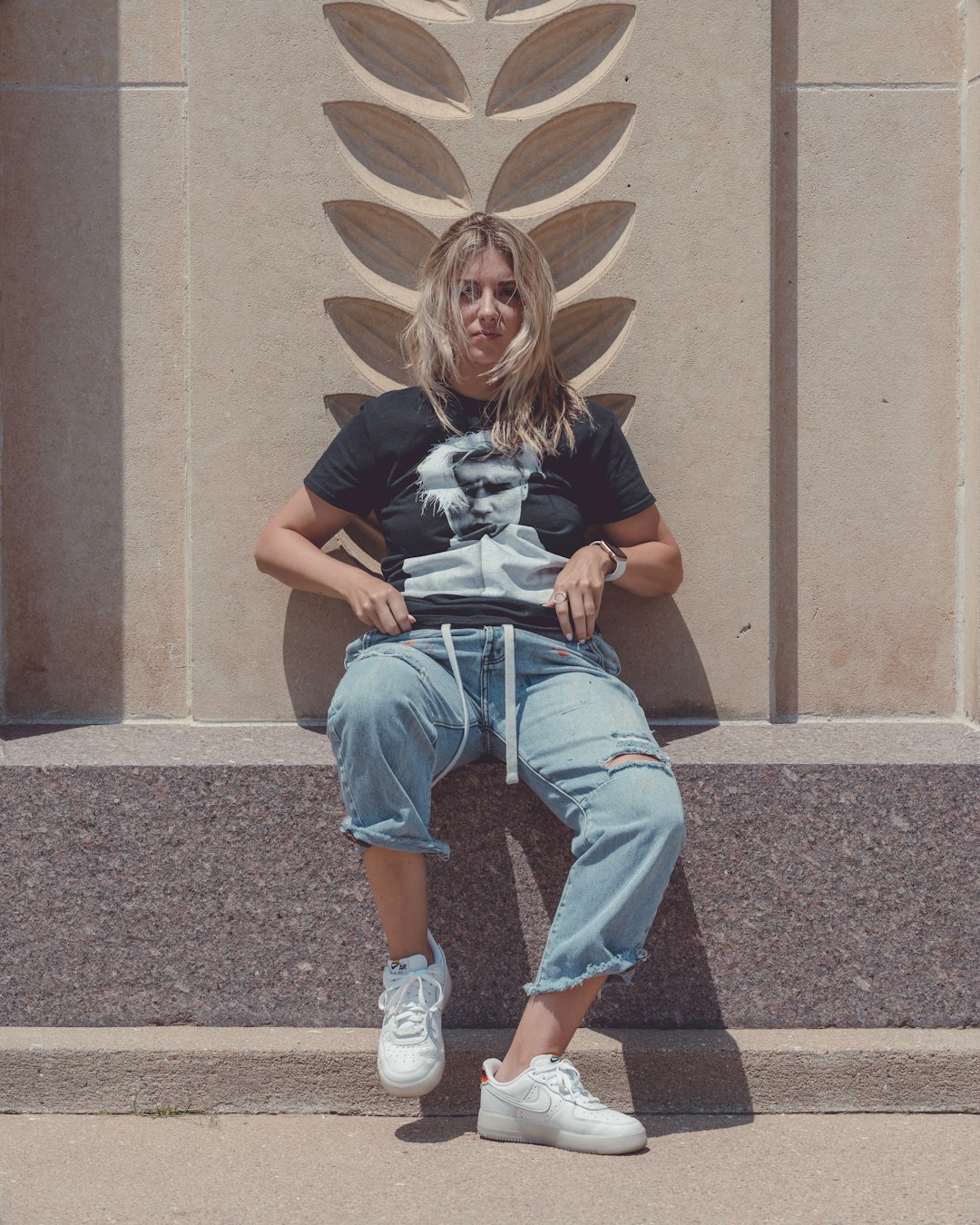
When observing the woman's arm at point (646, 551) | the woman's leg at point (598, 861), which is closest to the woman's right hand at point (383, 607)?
the woman's leg at point (598, 861)

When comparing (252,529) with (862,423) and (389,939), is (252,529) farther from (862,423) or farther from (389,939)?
(862,423)

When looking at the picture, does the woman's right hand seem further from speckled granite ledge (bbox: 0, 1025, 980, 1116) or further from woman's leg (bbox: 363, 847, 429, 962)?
speckled granite ledge (bbox: 0, 1025, 980, 1116)

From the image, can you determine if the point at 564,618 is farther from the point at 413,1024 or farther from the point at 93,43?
the point at 93,43

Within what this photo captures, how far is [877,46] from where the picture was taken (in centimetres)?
344

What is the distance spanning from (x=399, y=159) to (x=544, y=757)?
1635mm

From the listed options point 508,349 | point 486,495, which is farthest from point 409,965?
point 508,349

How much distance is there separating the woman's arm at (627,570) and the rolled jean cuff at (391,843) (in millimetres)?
562

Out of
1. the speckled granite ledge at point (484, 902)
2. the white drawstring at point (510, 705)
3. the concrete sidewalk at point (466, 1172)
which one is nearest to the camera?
the concrete sidewalk at point (466, 1172)

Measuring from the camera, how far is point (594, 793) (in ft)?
8.38

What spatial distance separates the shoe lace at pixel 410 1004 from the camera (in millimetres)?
2518

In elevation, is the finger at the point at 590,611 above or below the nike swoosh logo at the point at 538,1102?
above

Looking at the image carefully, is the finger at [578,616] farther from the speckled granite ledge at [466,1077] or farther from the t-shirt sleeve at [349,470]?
the speckled granite ledge at [466,1077]

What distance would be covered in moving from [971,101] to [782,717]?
1.62 metres

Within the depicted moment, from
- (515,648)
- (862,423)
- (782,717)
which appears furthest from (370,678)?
(862,423)
